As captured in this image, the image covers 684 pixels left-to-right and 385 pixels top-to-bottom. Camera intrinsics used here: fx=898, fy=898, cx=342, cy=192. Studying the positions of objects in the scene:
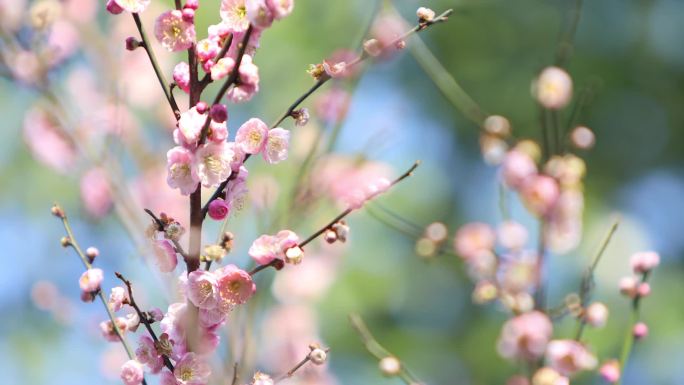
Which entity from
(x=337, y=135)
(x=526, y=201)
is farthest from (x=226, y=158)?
(x=526, y=201)

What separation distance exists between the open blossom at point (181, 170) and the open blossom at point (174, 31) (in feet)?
0.29

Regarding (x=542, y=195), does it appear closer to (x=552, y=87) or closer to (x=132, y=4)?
(x=552, y=87)

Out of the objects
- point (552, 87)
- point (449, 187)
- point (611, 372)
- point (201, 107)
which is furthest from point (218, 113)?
point (449, 187)

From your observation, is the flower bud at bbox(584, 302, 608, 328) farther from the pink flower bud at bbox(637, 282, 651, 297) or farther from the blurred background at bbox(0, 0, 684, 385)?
the blurred background at bbox(0, 0, 684, 385)

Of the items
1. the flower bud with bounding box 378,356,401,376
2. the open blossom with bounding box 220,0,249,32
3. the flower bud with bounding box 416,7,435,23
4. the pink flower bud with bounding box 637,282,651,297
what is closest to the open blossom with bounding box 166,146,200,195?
the open blossom with bounding box 220,0,249,32

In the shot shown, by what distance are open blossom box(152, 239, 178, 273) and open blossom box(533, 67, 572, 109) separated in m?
0.69

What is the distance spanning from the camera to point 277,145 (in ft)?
2.58

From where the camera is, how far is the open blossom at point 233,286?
2.43ft

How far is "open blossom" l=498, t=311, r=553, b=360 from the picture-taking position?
110cm

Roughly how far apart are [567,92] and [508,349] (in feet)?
1.47

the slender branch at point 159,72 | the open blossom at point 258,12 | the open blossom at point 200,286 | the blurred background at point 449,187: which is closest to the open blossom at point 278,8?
the open blossom at point 258,12

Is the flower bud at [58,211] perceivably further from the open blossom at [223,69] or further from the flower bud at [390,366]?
the flower bud at [390,366]

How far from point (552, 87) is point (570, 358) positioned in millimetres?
440

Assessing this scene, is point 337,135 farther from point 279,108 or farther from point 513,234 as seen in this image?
point 279,108
